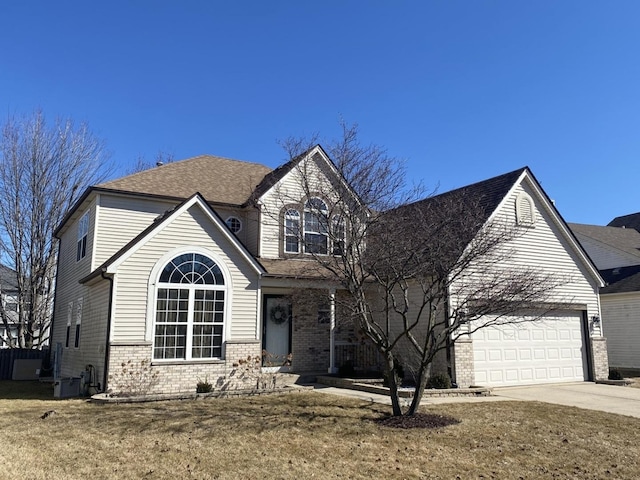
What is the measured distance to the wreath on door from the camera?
17.6 m

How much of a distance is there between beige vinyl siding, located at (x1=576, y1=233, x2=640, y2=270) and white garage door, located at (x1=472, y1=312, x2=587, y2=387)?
1082cm

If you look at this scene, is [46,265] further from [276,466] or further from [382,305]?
[276,466]

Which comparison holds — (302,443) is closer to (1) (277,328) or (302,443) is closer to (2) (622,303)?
(1) (277,328)

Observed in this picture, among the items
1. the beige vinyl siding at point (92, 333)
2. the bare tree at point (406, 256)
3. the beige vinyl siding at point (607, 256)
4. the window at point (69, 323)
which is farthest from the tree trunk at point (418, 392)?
the beige vinyl siding at point (607, 256)

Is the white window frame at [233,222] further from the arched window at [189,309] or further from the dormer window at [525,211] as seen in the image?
the dormer window at [525,211]

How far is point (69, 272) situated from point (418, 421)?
52.1ft

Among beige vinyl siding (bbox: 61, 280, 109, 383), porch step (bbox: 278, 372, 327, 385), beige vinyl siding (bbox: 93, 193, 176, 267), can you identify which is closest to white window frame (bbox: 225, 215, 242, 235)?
beige vinyl siding (bbox: 93, 193, 176, 267)

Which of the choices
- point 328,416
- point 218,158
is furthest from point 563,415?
point 218,158

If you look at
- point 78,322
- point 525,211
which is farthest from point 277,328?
point 525,211

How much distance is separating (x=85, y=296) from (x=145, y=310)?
4.21m

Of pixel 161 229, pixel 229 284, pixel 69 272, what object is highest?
pixel 161 229

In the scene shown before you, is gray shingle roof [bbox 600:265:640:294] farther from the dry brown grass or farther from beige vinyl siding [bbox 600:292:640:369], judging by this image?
the dry brown grass

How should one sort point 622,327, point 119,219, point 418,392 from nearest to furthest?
1. point 418,392
2. point 119,219
3. point 622,327

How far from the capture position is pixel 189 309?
1424 cm
